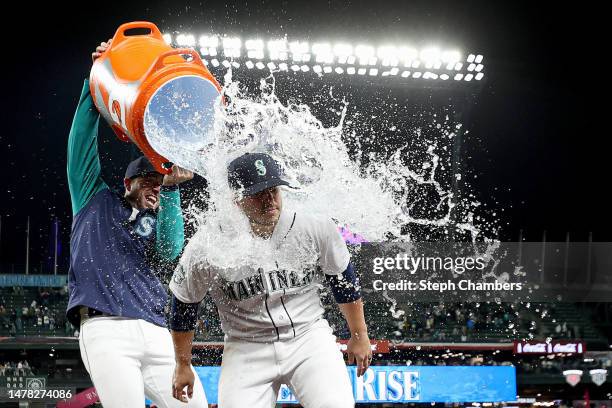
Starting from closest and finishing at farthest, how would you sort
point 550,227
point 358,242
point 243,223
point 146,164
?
1. point 243,223
2. point 146,164
3. point 358,242
4. point 550,227

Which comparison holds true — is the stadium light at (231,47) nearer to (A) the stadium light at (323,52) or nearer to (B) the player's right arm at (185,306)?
(A) the stadium light at (323,52)

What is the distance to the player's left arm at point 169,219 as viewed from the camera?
405cm

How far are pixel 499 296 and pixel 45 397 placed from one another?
13074 mm

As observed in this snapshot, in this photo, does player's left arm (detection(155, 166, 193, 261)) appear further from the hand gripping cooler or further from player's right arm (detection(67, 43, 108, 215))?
player's right arm (detection(67, 43, 108, 215))

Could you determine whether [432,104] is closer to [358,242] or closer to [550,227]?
[358,242]

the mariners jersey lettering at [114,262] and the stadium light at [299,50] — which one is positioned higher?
the stadium light at [299,50]

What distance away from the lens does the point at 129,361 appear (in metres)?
3.78

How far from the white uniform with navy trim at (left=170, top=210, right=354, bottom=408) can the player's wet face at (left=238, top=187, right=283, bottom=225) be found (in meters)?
0.09

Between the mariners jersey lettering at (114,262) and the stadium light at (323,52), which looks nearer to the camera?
the mariners jersey lettering at (114,262)

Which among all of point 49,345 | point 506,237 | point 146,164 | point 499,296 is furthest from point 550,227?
point 146,164

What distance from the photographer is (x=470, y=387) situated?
18.5 metres

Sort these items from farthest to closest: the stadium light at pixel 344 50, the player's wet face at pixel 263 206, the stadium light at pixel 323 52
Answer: the stadium light at pixel 344 50 < the stadium light at pixel 323 52 < the player's wet face at pixel 263 206

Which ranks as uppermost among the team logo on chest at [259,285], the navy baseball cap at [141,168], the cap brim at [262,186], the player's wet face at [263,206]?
the navy baseball cap at [141,168]

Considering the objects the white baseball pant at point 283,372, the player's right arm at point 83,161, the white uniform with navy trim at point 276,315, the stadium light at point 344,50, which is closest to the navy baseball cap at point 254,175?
the white uniform with navy trim at point 276,315
